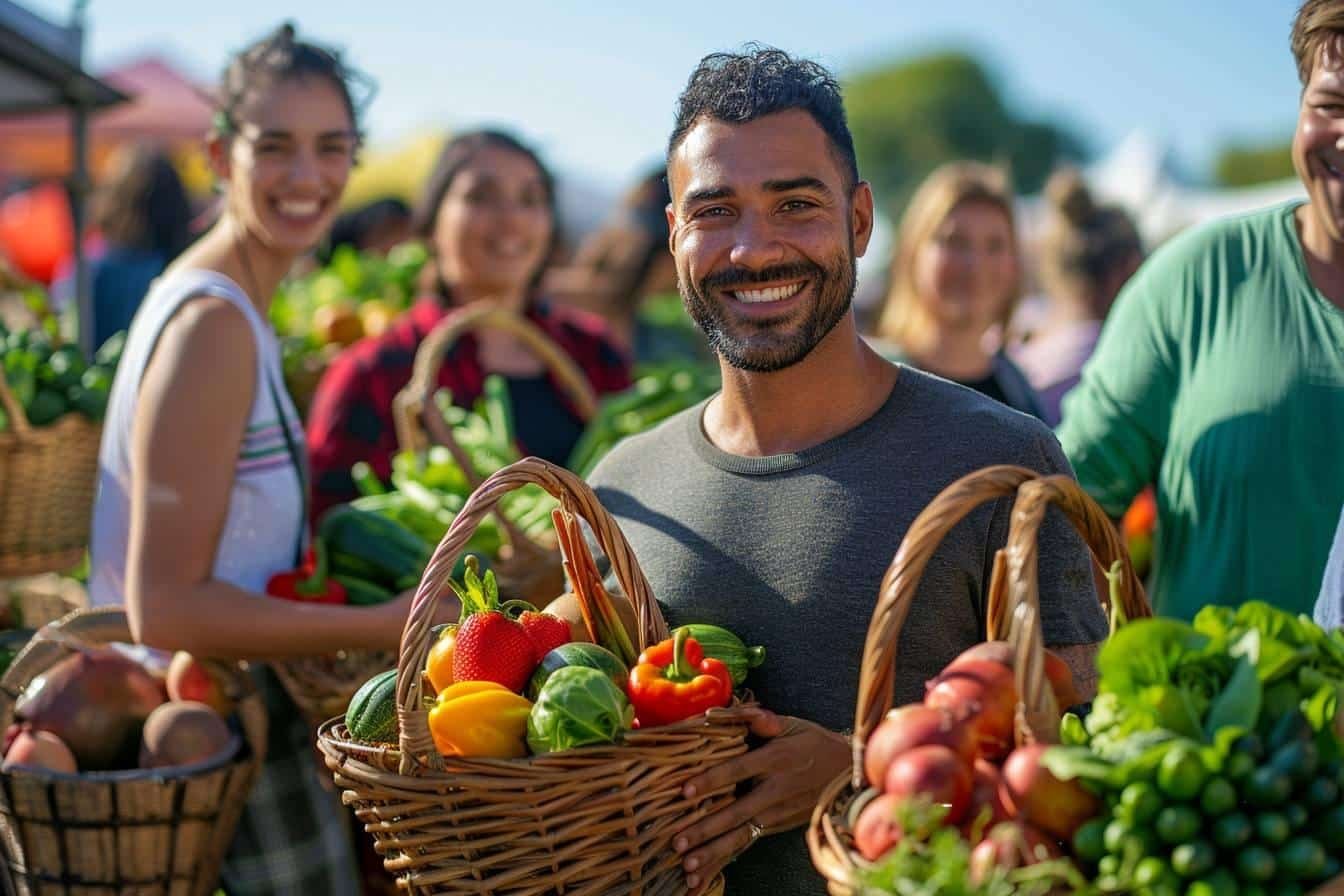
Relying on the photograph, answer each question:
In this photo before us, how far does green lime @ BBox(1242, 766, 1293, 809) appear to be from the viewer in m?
1.42

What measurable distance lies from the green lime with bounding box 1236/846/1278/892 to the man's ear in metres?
1.24

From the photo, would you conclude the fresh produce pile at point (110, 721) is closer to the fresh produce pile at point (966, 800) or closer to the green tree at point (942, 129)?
the fresh produce pile at point (966, 800)

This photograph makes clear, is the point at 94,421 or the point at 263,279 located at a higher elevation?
the point at 263,279

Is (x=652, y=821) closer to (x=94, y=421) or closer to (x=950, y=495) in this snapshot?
(x=950, y=495)

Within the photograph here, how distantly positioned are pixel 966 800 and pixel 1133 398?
58.3 inches

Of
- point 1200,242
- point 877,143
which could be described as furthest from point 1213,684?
point 877,143

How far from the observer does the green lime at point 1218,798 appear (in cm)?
142

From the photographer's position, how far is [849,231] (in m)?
2.29

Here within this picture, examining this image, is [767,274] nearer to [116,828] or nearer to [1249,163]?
[116,828]

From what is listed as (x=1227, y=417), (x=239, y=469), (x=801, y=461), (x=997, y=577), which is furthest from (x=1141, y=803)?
(x=239, y=469)

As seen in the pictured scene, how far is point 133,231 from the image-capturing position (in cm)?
709

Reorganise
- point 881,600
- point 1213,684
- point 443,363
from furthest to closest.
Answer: point 443,363
point 881,600
point 1213,684

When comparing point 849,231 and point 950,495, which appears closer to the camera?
point 950,495

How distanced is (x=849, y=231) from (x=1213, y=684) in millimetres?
1025
